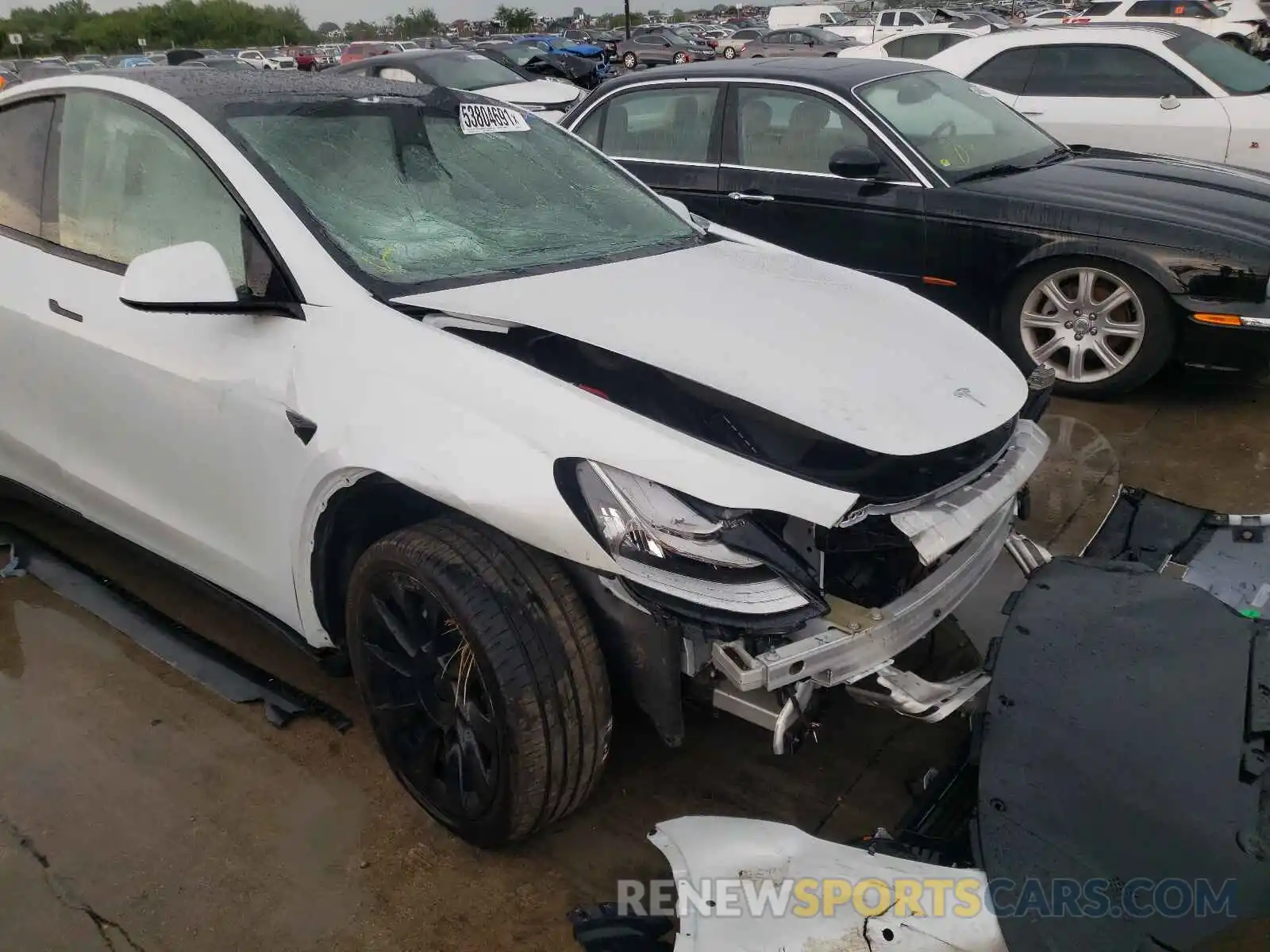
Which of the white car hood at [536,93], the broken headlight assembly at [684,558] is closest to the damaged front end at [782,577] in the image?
the broken headlight assembly at [684,558]

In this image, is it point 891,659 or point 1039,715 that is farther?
point 891,659

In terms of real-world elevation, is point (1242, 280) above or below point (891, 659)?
above

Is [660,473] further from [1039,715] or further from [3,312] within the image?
[3,312]

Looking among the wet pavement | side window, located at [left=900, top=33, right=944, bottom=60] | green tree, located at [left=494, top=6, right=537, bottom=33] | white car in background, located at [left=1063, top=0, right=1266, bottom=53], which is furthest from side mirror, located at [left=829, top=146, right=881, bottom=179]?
green tree, located at [left=494, top=6, right=537, bottom=33]

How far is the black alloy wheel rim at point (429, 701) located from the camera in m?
2.22

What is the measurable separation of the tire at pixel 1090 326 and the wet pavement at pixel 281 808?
8.36 feet

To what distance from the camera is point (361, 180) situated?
8.95 ft

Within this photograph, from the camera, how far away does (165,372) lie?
8.71 ft

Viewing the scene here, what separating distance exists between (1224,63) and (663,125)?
15.0ft

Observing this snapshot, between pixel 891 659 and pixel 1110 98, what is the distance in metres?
6.94

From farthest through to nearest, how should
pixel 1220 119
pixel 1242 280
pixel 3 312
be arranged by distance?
pixel 1220 119
pixel 1242 280
pixel 3 312

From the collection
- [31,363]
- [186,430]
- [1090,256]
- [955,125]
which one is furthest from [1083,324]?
[31,363]

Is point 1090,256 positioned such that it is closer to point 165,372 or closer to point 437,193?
point 437,193

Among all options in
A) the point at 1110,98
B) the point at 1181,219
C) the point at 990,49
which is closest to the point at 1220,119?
the point at 1110,98
